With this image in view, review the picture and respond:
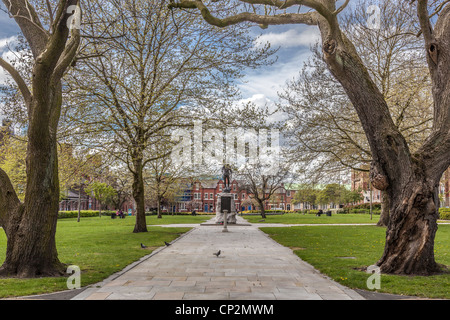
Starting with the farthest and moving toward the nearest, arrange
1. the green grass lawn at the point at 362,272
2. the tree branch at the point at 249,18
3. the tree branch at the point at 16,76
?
the tree branch at the point at 16,76 < the tree branch at the point at 249,18 < the green grass lawn at the point at 362,272

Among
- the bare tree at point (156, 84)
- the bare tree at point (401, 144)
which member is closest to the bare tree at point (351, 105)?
the bare tree at point (156, 84)

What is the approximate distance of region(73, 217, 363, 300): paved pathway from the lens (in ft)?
18.3

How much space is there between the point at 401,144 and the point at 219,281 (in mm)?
4513

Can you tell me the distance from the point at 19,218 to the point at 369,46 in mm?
19422

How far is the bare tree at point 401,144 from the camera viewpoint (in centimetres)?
711

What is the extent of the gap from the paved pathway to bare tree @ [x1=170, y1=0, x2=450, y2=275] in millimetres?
1791

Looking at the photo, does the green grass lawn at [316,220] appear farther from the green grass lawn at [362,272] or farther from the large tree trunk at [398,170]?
the large tree trunk at [398,170]

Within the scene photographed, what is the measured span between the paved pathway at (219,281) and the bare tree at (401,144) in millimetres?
1791

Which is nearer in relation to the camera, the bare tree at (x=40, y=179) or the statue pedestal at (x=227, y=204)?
the bare tree at (x=40, y=179)

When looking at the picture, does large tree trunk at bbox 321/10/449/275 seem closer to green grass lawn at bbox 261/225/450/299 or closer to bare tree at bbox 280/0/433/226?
green grass lawn at bbox 261/225/450/299

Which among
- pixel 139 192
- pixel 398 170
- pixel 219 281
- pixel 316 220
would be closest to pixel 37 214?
pixel 219 281

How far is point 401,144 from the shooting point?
7.44 meters

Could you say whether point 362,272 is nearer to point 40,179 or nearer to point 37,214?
point 37,214

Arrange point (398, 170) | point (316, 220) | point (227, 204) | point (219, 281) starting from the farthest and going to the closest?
point (316, 220), point (227, 204), point (398, 170), point (219, 281)
